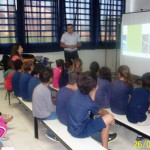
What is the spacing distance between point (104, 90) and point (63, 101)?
80cm

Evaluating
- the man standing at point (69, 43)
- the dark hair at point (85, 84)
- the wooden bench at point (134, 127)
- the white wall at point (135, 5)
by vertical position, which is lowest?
the wooden bench at point (134, 127)

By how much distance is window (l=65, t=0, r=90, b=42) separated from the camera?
6.53 meters

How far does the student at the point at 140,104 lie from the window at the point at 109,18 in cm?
448

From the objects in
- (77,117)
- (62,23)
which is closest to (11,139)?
(77,117)

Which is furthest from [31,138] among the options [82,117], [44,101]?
[82,117]

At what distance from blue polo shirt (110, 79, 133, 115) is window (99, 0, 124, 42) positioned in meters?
4.20

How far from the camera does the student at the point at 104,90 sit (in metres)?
3.20

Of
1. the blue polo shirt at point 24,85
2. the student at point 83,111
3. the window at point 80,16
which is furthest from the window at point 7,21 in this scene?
the student at point 83,111

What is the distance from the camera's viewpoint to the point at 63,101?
2.63 metres

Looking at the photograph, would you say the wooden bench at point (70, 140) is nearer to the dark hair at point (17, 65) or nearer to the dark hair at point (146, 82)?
the dark hair at point (146, 82)

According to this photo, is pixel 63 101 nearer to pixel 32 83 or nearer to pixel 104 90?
pixel 104 90

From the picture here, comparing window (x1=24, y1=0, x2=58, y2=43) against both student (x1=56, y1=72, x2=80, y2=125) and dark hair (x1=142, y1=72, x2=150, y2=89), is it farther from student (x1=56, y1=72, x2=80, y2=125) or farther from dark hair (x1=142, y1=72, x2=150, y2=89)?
dark hair (x1=142, y1=72, x2=150, y2=89)

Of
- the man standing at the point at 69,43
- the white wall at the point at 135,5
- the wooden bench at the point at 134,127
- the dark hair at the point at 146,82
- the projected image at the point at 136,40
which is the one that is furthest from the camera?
the white wall at the point at 135,5

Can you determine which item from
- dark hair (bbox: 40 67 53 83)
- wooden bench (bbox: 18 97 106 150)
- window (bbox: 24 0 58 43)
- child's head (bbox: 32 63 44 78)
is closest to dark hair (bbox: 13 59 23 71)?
child's head (bbox: 32 63 44 78)
